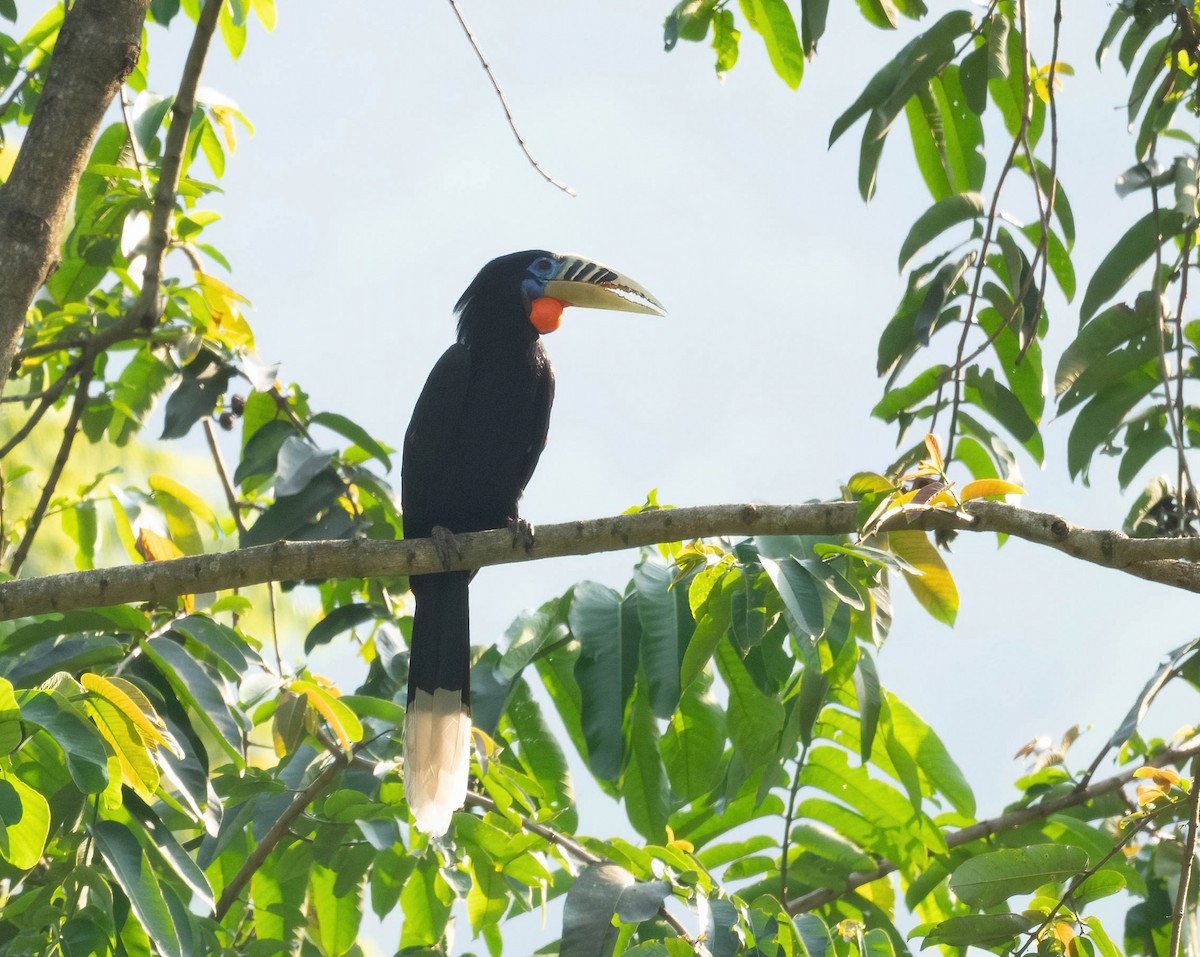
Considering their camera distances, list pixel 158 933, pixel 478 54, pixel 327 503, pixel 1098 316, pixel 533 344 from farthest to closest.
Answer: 1. pixel 533 344
2. pixel 327 503
3. pixel 478 54
4. pixel 1098 316
5. pixel 158 933

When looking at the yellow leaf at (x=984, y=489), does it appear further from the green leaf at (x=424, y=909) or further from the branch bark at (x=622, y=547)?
the green leaf at (x=424, y=909)

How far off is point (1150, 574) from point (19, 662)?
7.72 feet

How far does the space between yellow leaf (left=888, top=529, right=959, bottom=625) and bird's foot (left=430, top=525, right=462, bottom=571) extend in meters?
1.05

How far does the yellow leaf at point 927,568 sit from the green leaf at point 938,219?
769mm

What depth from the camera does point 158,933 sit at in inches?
91.7

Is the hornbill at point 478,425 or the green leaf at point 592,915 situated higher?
the hornbill at point 478,425

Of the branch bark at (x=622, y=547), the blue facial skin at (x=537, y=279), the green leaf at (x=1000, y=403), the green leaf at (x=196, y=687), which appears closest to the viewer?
the branch bark at (x=622, y=547)

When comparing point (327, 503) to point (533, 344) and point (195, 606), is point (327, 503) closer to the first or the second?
point (195, 606)

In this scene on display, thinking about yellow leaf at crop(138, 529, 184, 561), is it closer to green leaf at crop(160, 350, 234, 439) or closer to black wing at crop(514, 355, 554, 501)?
green leaf at crop(160, 350, 234, 439)

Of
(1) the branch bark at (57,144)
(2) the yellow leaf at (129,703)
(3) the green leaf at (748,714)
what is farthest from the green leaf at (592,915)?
(1) the branch bark at (57,144)

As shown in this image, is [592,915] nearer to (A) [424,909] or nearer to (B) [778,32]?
(A) [424,909]

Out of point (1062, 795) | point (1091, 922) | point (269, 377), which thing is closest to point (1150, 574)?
point (1091, 922)

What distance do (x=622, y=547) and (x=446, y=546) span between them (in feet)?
2.07

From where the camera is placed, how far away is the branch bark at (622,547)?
241cm
